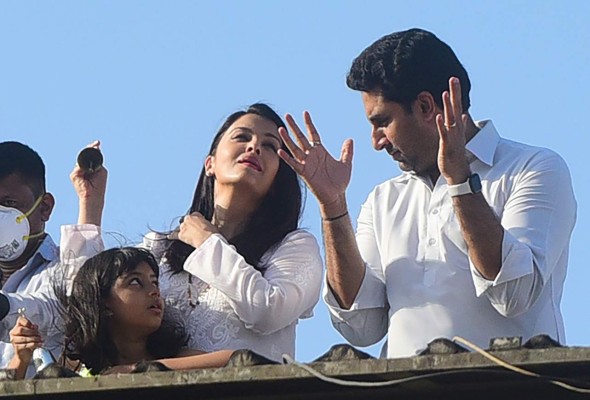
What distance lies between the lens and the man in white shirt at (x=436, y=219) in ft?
21.4

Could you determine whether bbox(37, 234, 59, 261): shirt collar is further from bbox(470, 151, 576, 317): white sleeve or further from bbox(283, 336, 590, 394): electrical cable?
bbox(283, 336, 590, 394): electrical cable

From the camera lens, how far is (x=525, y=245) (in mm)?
6586

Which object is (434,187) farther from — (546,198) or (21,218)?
(21,218)

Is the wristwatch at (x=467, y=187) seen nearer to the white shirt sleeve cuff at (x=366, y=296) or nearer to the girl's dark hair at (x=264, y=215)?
the white shirt sleeve cuff at (x=366, y=296)

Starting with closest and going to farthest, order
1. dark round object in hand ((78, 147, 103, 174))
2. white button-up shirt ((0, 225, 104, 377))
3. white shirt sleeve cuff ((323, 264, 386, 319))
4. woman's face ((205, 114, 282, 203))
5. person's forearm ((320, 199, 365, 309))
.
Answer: person's forearm ((320, 199, 365, 309)), white shirt sleeve cuff ((323, 264, 386, 319)), white button-up shirt ((0, 225, 104, 377)), woman's face ((205, 114, 282, 203)), dark round object in hand ((78, 147, 103, 174))

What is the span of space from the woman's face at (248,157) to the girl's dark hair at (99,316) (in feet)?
1.93

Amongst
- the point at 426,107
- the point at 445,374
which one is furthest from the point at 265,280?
the point at 445,374

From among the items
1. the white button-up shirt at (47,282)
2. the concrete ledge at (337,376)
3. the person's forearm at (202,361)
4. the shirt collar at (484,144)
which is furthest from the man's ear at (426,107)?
the concrete ledge at (337,376)

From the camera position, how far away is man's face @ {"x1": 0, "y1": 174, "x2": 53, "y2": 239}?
26.2ft

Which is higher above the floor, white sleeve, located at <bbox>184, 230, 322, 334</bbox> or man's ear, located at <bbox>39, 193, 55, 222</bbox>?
man's ear, located at <bbox>39, 193, 55, 222</bbox>

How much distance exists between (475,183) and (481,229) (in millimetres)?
194

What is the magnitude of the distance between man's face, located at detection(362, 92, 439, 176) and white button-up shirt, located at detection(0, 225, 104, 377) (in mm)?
1599

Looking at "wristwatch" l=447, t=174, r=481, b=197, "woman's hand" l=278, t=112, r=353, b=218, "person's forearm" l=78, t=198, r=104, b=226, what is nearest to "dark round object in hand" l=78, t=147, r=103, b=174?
"person's forearm" l=78, t=198, r=104, b=226

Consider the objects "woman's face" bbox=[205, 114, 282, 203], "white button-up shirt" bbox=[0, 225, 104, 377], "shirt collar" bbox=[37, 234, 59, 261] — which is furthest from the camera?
"shirt collar" bbox=[37, 234, 59, 261]
